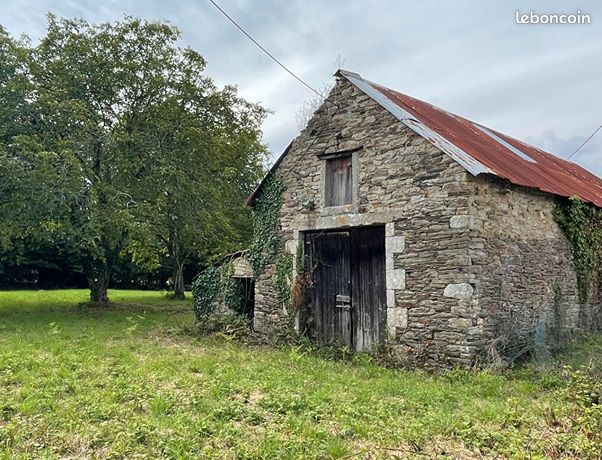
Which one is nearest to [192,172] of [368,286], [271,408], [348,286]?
[348,286]

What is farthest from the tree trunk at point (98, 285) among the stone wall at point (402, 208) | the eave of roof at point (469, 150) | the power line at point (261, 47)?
the power line at point (261, 47)

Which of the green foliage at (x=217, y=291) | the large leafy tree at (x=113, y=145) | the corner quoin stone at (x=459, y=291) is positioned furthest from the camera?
the large leafy tree at (x=113, y=145)

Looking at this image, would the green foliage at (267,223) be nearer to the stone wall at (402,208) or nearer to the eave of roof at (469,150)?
the eave of roof at (469,150)

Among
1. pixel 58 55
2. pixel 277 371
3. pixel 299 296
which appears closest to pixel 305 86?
pixel 299 296

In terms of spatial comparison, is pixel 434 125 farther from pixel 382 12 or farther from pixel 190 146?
pixel 190 146

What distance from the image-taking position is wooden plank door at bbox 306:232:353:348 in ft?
30.7

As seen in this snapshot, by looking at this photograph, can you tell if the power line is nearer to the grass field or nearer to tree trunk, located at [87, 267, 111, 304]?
the grass field

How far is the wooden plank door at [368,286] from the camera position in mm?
8820

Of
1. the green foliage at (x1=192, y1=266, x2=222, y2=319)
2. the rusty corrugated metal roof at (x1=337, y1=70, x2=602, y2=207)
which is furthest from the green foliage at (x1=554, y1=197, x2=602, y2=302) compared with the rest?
the green foliage at (x1=192, y1=266, x2=222, y2=319)

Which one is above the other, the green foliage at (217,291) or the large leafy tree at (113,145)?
the large leafy tree at (113,145)

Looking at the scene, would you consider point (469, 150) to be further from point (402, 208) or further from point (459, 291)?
point (459, 291)

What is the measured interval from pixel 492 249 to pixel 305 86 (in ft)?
15.5

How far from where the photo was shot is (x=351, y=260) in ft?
30.7

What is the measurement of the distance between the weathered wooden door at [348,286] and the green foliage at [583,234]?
3961 mm
